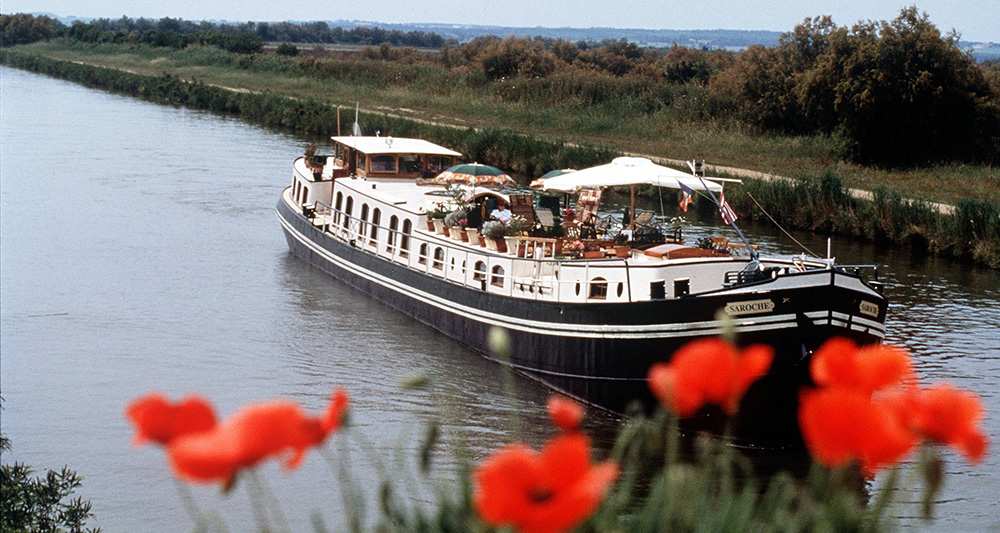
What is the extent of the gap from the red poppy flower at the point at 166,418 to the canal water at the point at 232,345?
229 inches

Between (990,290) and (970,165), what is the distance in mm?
17137

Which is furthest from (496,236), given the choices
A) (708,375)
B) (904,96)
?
(904,96)

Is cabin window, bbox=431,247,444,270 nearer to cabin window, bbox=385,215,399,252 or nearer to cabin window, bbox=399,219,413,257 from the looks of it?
cabin window, bbox=399,219,413,257

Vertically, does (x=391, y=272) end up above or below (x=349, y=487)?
below

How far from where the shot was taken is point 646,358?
19812mm

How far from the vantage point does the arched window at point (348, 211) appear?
2995cm

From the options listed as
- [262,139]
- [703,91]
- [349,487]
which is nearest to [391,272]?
[349,487]

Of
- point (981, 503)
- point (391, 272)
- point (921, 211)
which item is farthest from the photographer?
point (921, 211)

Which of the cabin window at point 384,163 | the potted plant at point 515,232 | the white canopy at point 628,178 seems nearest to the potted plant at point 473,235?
the potted plant at point 515,232

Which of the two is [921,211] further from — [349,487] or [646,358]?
[349,487]

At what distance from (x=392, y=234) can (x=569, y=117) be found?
36732 mm

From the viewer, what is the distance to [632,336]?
19.8 m

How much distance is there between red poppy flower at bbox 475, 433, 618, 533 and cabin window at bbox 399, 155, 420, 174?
27.7m

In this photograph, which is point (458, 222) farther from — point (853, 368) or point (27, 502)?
point (853, 368)
